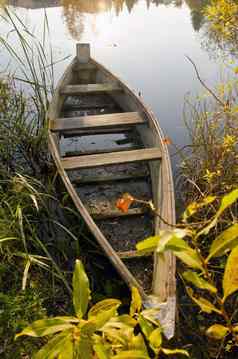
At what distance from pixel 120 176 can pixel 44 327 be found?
2.63m

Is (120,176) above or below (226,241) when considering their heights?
below

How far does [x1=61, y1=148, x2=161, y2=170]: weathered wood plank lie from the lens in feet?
9.79

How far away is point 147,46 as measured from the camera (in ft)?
28.5

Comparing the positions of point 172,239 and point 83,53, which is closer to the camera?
point 172,239

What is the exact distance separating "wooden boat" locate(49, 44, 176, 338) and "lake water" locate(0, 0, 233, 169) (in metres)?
0.83

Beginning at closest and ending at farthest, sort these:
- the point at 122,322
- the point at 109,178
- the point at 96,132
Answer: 1. the point at 122,322
2. the point at 109,178
3. the point at 96,132

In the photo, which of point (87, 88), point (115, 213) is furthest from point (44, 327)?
point (87, 88)

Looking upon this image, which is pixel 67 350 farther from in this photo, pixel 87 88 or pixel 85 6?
pixel 85 6

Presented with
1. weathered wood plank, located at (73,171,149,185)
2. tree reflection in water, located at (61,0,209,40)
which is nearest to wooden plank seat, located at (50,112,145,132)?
weathered wood plank, located at (73,171,149,185)

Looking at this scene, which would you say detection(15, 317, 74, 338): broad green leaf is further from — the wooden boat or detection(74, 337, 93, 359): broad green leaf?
the wooden boat

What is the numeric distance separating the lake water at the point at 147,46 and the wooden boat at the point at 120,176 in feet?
2.71

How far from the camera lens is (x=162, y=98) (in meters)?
5.51

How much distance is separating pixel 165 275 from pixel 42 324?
1348 millimetres

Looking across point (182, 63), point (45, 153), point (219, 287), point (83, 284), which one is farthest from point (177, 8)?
point (83, 284)
